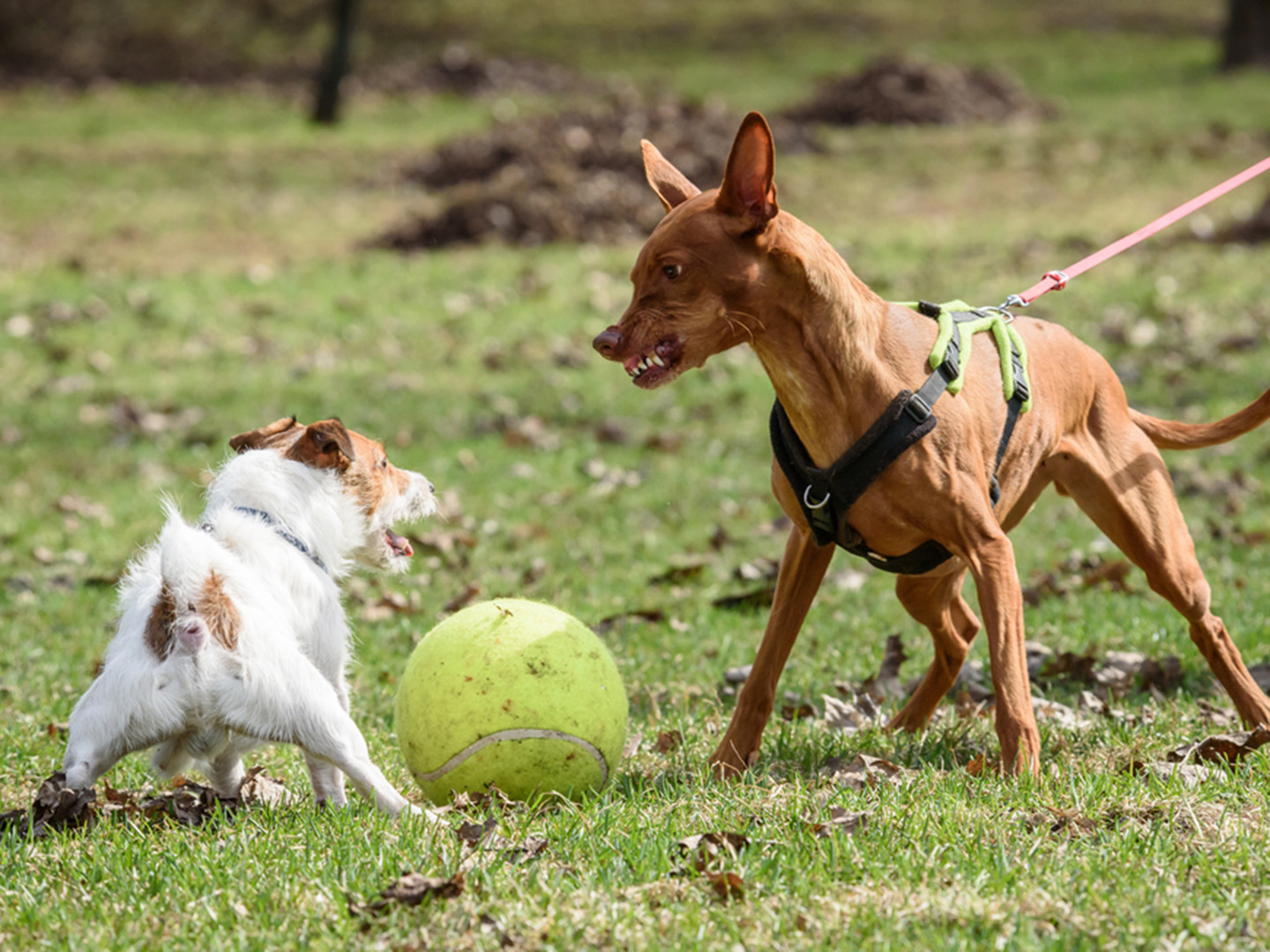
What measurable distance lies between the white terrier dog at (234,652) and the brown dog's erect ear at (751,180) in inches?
69.3

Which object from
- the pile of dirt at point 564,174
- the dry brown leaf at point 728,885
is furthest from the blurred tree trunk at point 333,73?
the dry brown leaf at point 728,885

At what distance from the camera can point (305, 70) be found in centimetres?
3216

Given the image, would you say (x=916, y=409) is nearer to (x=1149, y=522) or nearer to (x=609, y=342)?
(x=609, y=342)

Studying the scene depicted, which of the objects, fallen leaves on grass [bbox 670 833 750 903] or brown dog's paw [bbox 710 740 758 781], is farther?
brown dog's paw [bbox 710 740 758 781]

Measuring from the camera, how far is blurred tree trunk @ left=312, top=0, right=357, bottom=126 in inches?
951

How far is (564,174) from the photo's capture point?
658 inches

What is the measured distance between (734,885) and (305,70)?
3193cm

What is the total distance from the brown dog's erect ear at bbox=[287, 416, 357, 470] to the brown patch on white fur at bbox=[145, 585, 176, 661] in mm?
865

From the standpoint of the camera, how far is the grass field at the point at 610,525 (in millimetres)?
3207

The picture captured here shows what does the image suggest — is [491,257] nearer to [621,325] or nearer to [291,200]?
[291,200]

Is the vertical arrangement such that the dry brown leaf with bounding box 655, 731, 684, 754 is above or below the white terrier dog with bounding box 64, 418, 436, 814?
below

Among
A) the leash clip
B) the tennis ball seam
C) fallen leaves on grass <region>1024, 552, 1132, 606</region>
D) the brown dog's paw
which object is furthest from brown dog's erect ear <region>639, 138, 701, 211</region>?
fallen leaves on grass <region>1024, 552, 1132, 606</region>

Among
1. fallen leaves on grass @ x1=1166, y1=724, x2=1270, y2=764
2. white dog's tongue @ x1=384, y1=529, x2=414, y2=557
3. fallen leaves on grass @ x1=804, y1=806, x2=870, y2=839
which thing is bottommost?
fallen leaves on grass @ x1=804, y1=806, x2=870, y2=839

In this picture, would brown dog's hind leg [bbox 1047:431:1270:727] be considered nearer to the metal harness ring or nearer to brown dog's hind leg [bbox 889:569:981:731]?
brown dog's hind leg [bbox 889:569:981:731]
